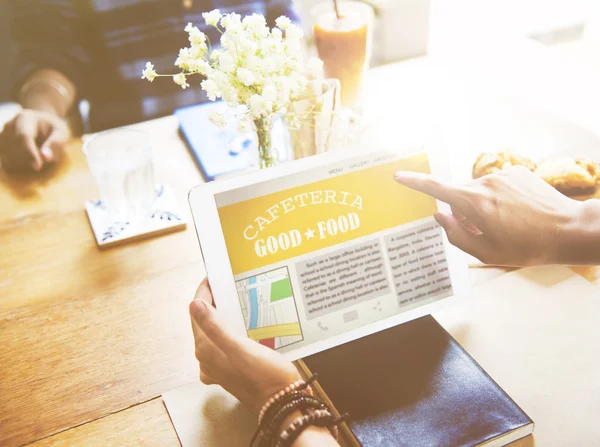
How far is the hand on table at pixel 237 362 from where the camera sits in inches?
25.6

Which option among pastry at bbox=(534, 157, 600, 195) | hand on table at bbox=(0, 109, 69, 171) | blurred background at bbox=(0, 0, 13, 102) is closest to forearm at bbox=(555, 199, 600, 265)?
pastry at bbox=(534, 157, 600, 195)

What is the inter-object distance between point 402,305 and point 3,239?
0.77 meters

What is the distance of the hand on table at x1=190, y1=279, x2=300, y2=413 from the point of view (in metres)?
0.65

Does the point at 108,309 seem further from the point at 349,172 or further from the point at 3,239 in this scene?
the point at 349,172

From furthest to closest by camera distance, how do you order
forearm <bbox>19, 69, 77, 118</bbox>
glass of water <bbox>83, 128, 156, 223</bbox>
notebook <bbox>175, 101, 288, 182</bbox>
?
1. forearm <bbox>19, 69, 77, 118</bbox>
2. notebook <bbox>175, 101, 288, 182</bbox>
3. glass of water <bbox>83, 128, 156, 223</bbox>

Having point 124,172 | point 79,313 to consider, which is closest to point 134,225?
point 124,172

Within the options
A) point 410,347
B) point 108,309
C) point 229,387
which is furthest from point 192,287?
point 410,347

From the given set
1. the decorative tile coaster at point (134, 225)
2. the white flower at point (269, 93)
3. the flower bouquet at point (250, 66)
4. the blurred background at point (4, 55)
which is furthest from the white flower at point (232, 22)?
the blurred background at point (4, 55)

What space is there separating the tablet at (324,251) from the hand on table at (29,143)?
71 cm

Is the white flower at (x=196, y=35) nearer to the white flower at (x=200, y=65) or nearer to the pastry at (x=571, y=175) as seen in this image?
the white flower at (x=200, y=65)

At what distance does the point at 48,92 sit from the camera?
5.34ft

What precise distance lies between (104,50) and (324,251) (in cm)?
143

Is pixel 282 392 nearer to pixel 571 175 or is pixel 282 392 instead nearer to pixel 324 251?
pixel 324 251

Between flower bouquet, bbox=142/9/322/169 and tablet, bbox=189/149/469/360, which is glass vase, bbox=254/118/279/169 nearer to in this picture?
flower bouquet, bbox=142/9/322/169
